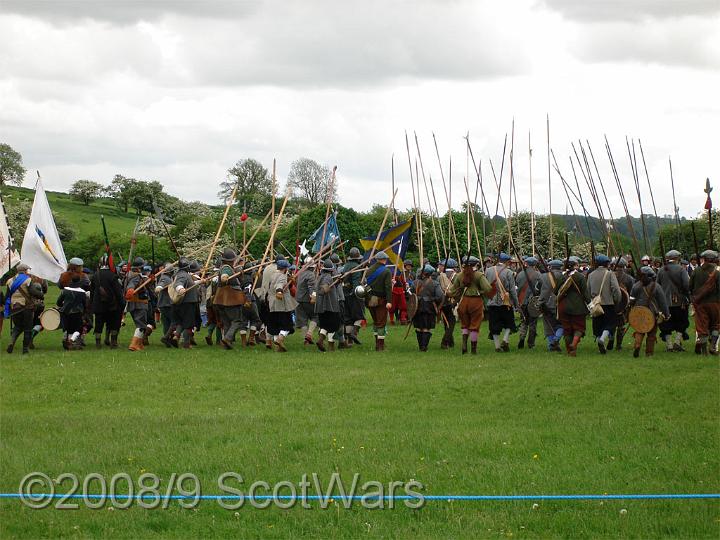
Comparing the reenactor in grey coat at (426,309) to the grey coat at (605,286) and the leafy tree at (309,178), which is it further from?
the leafy tree at (309,178)

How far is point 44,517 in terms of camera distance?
8062 millimetres

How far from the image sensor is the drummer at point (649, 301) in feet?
59.9

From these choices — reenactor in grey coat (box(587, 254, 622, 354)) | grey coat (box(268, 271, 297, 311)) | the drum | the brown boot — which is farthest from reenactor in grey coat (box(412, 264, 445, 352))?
the drum

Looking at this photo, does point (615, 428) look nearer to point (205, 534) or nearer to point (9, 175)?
point (205, 534)

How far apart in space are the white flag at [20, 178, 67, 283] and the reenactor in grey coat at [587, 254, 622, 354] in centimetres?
1249

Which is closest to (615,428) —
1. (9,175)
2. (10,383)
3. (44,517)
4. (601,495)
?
(601,495)

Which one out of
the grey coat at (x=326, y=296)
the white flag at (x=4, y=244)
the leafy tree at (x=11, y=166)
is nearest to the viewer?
the white flag at (x=4, y=244)

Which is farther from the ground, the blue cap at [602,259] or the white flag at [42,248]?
the white flag at [42,248]

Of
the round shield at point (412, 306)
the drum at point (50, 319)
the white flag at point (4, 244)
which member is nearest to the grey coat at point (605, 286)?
the round shield at point (412, 306)

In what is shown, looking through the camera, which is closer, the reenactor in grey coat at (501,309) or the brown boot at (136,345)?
the reenactor in grey coat at (501,309)

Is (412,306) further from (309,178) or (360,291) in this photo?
(309,178)

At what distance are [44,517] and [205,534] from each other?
1.43 metres

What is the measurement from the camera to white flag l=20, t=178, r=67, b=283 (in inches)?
930

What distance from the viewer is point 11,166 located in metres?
87.9
